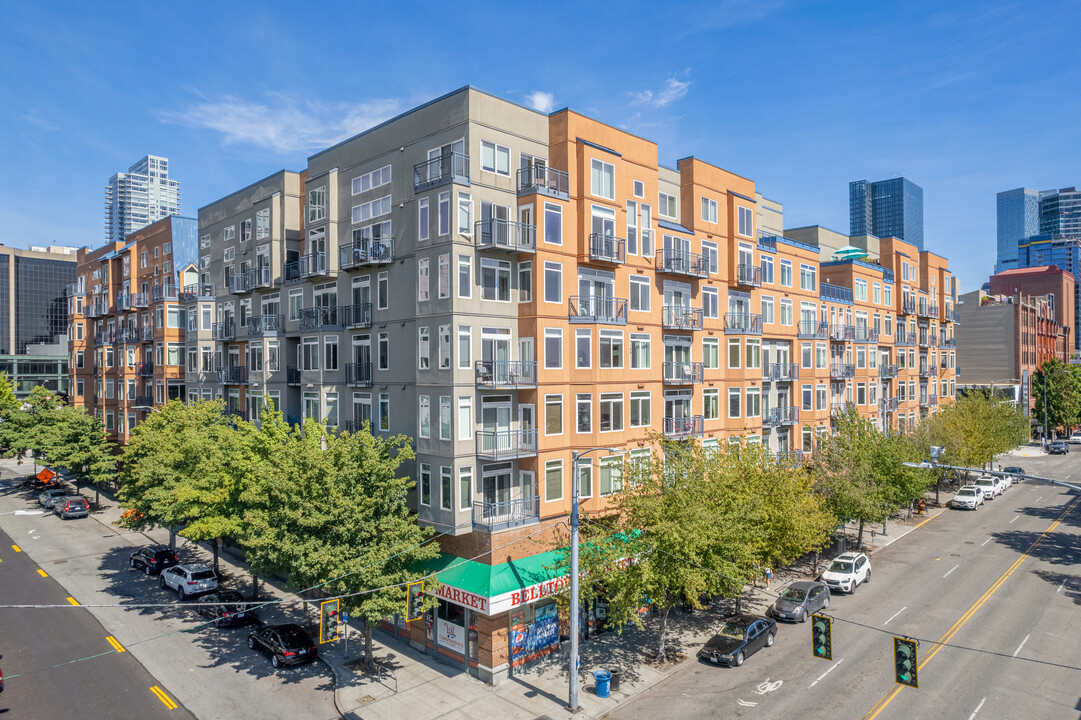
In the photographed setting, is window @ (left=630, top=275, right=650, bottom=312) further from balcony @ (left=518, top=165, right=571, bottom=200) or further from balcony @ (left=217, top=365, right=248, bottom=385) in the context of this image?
balcony @ (left=217, top=365, right=248, bottom=385)

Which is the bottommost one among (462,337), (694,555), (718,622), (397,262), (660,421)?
(718,622)

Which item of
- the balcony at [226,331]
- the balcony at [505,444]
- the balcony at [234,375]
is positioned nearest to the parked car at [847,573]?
the balcony at [505,444]

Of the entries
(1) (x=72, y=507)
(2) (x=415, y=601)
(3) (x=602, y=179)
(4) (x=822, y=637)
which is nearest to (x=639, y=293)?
(3) (x=602, y=179)

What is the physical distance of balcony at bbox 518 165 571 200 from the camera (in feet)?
93.9

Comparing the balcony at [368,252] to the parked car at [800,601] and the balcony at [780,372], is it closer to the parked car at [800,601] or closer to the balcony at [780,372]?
the parked car at [800,601]

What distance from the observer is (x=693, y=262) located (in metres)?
35.7

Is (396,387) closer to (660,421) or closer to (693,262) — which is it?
(660,421)

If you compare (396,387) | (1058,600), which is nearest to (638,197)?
(396,387)

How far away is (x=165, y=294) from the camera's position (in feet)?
167

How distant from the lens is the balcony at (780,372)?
4250 centimetres

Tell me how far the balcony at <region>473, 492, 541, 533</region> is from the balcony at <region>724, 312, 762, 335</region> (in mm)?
17519

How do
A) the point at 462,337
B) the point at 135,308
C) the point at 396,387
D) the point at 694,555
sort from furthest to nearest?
the point at 135,308 → the point at 396,387 → the point at 462,337 → the point at 694,555

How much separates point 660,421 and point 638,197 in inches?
445

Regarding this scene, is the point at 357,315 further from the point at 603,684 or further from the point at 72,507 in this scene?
the point at 72,507
